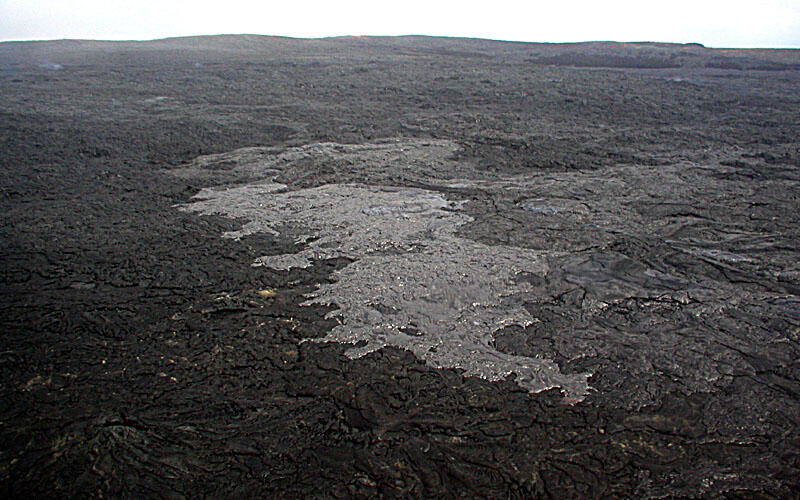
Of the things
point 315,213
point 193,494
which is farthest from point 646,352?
point 315,213

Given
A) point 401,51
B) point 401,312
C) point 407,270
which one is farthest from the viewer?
point 401,51

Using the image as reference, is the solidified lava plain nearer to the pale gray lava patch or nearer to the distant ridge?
the pale gray lava patch

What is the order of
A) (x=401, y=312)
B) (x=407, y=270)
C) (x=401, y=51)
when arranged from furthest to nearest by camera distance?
1. (x=401, y=51)
2. (x=407, y=270)
3. (x=401, y=312)

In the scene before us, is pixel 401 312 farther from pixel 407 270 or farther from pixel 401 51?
pixel 401 51

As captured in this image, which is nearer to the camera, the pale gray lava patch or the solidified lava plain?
the solidified lava plain

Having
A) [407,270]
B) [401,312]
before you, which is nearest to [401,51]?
[407,270]

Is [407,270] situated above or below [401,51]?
below

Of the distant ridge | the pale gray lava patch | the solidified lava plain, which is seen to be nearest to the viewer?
the solidified lava plain

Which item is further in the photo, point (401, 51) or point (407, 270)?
point (401, 51)

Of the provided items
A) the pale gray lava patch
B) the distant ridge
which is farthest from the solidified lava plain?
the distant ridge
